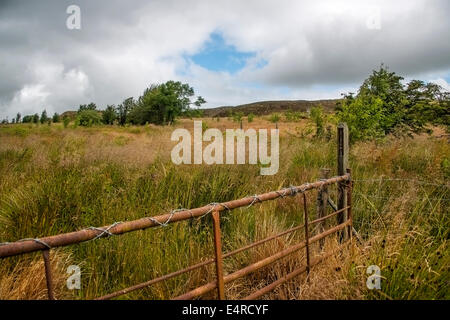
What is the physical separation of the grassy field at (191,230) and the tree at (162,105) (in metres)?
39.7

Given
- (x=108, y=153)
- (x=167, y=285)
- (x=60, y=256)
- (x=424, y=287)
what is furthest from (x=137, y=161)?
(x=424, y=287)

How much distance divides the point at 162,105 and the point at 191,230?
43592 mm

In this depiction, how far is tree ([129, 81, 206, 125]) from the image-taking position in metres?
45.3

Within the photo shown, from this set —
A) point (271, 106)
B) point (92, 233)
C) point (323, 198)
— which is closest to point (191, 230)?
point (323, 198)

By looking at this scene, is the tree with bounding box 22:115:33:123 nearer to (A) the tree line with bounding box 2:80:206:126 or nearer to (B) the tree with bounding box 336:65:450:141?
(A) the tree line with bounding box 2:80:206:126

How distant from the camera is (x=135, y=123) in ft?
155

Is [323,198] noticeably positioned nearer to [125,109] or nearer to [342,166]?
[342,166]

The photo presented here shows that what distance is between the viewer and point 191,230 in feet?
12.3

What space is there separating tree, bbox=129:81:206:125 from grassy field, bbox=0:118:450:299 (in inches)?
1565

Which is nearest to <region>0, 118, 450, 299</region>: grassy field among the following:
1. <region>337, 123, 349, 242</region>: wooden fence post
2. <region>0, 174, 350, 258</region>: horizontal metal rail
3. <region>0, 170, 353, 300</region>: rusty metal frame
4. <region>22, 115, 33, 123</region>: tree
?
<region>337, 123, 349, 242</region>: wooden fence post

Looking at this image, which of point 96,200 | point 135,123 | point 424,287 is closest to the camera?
point 424,287
